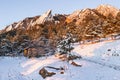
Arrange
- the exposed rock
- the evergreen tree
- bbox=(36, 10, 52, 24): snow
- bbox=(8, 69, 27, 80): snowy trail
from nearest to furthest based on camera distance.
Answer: bbox=(8, 69, 27, 80): snowy trail
the exposed rock
the evergreen tree
bbox=(36, 10, 52, 24): snow

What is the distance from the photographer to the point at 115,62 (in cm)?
3747

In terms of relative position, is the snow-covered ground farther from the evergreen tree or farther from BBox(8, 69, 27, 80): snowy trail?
the evergreen tree

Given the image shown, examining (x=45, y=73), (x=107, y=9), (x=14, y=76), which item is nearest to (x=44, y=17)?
(x=107, y=9)

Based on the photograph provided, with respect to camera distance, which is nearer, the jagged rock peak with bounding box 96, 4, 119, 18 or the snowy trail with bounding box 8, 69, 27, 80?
the snowy trail with bounding box 8, 69, 27, 80

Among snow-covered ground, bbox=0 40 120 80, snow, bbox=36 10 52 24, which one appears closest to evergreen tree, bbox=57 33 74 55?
snow-covered ground, bbox=0 40 120 80

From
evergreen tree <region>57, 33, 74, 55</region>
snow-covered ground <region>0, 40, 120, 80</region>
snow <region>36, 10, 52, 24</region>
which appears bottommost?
snow-covered ground <region>0, 40, 120, 80</region>

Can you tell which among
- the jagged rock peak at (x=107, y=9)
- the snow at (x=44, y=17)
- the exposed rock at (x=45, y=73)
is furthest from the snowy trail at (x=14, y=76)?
the snow at (x=44, y=17)

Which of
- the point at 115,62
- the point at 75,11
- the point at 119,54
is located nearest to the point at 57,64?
the point at 115,62

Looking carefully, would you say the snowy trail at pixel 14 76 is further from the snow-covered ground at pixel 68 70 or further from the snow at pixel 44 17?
the snow at pixel 44 17

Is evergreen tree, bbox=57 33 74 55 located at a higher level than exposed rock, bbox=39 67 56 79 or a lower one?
higher

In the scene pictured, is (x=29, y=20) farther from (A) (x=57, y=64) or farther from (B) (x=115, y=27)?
(A) (x=57, y=64)

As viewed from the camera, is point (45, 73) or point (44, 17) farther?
point (44, 17)

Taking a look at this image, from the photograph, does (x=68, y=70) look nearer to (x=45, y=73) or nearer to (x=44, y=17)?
(x=45, y=73)

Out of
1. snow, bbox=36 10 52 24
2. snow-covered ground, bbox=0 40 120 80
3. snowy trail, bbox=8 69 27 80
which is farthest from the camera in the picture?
snow, bbox=36 10 52 24
